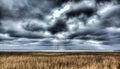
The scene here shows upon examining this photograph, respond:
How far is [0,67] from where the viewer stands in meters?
21.1

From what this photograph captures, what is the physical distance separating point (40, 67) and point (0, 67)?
2.88 m

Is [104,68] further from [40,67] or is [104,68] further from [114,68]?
[40,67]

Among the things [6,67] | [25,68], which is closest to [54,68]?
[25,68]

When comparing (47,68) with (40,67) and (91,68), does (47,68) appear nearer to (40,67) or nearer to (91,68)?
(40,67)

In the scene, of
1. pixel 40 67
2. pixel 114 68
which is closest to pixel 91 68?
pixel 114 68

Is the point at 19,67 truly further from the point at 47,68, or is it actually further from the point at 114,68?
the point at 114,68

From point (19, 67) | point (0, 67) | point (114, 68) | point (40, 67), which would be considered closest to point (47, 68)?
point (40, 67)

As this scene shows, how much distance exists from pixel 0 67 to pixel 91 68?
653cm

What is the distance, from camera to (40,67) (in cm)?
2144

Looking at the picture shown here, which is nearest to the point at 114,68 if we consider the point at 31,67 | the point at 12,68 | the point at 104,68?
the point at 104,68

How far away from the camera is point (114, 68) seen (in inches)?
851

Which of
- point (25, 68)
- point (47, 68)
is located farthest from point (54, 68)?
point (25, 68)

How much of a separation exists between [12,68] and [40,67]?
203cm

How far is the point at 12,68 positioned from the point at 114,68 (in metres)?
7.48
